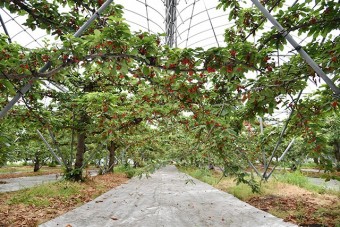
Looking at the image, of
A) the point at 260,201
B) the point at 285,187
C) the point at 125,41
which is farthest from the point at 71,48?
the point at 285,187

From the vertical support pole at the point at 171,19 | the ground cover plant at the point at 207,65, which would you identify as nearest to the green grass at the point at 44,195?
the ground cover plant at the point at 207,65

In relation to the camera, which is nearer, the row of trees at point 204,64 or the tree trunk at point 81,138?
the row of trees at point 204,64

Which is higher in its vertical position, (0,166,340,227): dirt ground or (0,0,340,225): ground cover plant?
(0,0,340,225): ground cover plant

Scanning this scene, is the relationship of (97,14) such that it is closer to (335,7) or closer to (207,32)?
(335,7)

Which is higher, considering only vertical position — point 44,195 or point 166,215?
point 44,195

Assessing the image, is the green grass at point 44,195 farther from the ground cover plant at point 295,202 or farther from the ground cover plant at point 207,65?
the ground cover plant at point 295,202

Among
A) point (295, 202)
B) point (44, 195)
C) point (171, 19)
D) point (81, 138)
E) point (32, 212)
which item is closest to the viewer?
point (32, 212)

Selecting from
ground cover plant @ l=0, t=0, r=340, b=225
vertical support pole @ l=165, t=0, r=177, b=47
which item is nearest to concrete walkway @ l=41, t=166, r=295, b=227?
ground cover plant @ l=0, t=0, r=340, b=225

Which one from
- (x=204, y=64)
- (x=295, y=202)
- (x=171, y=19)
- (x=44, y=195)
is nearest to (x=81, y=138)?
(x=44, y=195)

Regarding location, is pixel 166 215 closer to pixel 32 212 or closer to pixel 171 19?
pixel 32 212

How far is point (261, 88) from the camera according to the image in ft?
13.7

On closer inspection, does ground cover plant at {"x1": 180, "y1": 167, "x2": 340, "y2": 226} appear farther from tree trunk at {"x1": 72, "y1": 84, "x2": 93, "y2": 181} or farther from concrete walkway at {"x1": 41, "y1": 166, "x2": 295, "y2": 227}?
tree trunk at {"x1": 72, "y1": 84, "x2": 93, "y2": 181}

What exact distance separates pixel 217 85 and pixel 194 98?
63 cm

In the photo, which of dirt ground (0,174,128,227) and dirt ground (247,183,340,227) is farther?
dirt ground (247,183,340,227)
